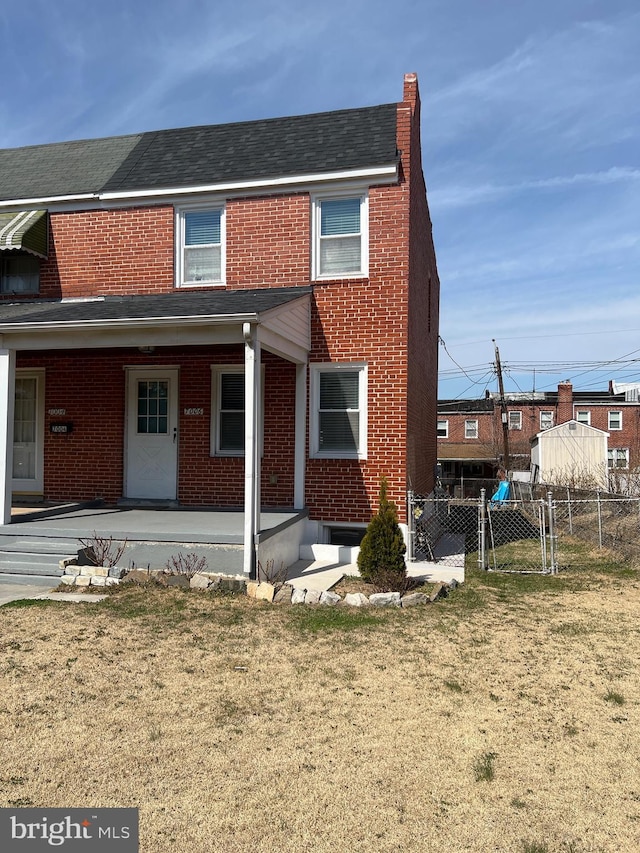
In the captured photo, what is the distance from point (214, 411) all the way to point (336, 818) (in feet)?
29.1

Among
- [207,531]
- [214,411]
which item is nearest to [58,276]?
[214,411]

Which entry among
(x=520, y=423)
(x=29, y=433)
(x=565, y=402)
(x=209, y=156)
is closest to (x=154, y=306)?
(x=209, y=156)

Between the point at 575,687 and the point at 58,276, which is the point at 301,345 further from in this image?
the point at 575,687

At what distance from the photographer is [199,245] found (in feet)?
39.1

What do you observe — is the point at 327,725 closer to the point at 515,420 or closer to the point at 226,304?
the point at 226,304

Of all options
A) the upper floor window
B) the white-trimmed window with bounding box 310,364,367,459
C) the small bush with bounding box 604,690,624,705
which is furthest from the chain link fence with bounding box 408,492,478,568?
the upper floor window

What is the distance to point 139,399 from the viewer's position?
12180mm

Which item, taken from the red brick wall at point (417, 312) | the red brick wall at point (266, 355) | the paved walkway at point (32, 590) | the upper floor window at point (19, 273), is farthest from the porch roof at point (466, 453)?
the paved walkway at point (32, 590)

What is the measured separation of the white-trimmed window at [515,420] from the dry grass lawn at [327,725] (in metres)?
36.3

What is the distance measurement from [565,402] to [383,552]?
3539cm

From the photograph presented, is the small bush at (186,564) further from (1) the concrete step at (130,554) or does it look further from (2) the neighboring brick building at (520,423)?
(2) the neighboring brick building at (520,423)

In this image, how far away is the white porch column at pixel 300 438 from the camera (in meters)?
11.1

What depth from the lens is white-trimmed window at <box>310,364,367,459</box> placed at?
438 inches

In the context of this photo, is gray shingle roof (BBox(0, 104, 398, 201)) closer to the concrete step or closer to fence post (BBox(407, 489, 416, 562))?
fence post (BBox(407, 489, 416, 562))
